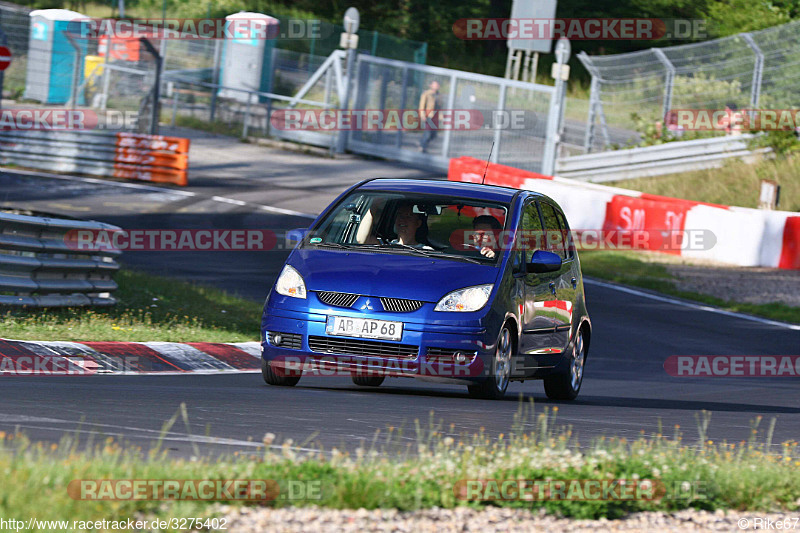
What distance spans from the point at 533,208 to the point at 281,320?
2.56 m

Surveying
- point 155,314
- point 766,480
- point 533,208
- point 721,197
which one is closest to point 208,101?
point 721,197

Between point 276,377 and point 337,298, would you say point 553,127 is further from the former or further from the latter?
point 337,298

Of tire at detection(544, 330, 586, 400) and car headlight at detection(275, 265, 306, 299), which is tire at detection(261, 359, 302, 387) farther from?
tire at detection(544, 330, 586, 400)

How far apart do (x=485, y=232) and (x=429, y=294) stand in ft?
3.63

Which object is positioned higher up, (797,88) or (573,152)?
(797,88)

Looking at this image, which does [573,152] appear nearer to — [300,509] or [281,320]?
[281,320]

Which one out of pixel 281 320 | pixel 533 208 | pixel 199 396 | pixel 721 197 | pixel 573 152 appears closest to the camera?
pixel 199 396

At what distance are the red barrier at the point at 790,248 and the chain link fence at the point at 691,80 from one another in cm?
843

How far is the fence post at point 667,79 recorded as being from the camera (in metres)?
29.9

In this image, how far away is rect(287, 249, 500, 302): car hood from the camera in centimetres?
850

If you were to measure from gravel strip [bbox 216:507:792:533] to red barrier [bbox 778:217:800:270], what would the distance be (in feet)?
53.9

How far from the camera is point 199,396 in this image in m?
8.07

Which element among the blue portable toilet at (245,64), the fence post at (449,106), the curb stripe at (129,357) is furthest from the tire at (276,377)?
the blue portable toilet at (245,64)

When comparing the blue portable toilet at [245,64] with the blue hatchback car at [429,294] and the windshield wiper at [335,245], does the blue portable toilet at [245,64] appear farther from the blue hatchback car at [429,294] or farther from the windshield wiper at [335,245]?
the windshield wiper at [335,245]
